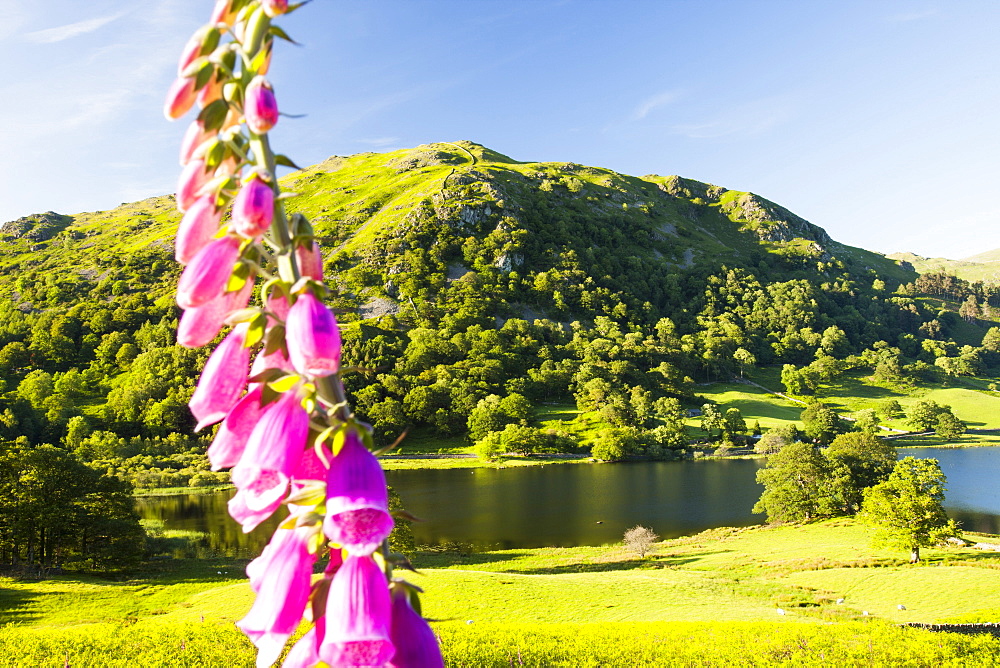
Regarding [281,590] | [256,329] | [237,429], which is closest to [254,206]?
[256,329]

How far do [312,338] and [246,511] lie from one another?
0.57 metres

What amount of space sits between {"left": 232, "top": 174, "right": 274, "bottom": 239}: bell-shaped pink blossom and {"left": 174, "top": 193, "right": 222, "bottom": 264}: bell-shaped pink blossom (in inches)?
11.0

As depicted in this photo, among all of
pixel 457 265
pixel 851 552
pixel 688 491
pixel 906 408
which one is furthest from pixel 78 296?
pixel 906 408

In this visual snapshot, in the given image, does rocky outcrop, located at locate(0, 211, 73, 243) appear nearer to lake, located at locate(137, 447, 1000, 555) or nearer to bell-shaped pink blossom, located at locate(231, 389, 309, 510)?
lake, located at locate(137, 447, 1000, 555)

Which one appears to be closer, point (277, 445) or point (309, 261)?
point (277, 445)

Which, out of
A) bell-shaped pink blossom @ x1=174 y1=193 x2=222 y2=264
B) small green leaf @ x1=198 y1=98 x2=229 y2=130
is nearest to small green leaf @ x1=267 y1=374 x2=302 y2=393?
bell-shaped pink blossom @ x1=174 y1=193 x2=222 y2=264

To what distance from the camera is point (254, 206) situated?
1.40 meters

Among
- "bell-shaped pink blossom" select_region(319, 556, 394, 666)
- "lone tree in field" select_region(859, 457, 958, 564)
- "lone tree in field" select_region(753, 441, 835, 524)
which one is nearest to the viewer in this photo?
"bell-shaped pink blossom" select_region(319, 556, 394, 666)

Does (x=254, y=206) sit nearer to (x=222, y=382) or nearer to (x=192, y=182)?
(x=192, y=182)

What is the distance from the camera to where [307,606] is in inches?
58.9

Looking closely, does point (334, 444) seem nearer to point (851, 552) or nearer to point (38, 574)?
point (38, 574)

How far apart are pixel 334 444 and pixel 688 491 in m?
69.6

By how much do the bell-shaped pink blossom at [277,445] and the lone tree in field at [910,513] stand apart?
4547cm

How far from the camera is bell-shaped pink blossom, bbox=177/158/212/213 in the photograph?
63.9 inches
